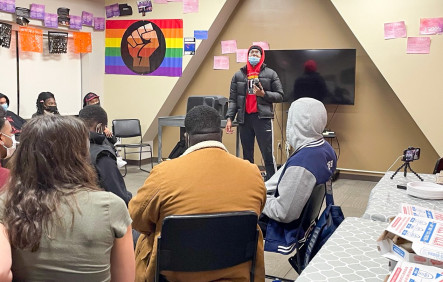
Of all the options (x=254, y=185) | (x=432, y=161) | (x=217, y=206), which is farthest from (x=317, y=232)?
(x=432, y=161)

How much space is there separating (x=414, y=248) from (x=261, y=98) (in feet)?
13.4

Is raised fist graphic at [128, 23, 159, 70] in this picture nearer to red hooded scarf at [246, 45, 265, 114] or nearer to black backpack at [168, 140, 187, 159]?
black backpack at [168, 140, 187, 159]

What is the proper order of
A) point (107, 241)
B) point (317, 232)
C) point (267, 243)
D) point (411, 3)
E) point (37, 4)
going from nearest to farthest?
point (107, 241)
point (317, 232)
point (267, 243)
point (411, 3)
point (37, 4)

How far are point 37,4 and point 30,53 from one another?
0.61 m

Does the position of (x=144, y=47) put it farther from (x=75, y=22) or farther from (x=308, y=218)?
(x=308, y=218)

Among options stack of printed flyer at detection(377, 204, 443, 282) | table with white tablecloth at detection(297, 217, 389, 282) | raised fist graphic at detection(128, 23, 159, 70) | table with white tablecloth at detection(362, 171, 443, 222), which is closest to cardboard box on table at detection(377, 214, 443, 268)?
stack of printed flyer at detection(377, 204, 443, 282)

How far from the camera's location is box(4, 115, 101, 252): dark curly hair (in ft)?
4.27

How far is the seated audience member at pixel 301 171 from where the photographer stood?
7.49 feet

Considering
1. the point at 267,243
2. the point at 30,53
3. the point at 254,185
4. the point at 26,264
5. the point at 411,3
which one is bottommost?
the point at 267,243

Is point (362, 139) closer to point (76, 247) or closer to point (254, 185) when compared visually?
point (254, 185)

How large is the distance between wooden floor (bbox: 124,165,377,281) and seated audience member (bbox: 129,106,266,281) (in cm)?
136

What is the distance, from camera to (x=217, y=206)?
69.1 inches

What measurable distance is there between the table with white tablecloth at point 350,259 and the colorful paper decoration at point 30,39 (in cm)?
497

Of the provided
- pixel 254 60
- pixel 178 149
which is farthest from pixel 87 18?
pixel 254 60
